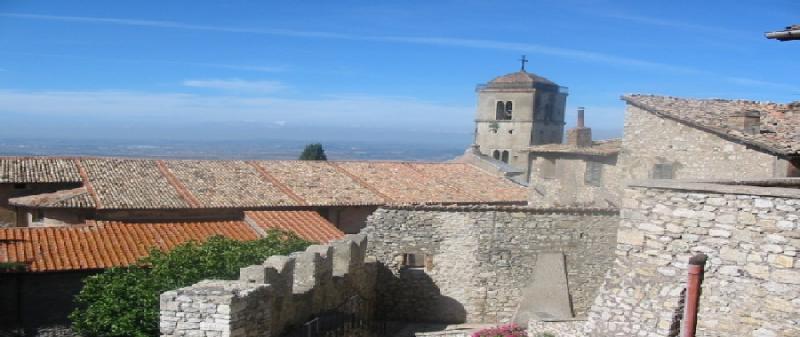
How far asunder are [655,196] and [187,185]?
65.7ft

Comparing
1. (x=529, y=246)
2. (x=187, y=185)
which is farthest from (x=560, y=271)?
(x=187, y=185)

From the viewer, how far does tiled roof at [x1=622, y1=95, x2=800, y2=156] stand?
16.8 metres

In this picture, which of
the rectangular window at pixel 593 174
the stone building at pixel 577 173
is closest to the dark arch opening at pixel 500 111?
the stone building at pixel 577 173

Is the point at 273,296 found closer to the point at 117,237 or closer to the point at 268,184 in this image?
the point at 117,237

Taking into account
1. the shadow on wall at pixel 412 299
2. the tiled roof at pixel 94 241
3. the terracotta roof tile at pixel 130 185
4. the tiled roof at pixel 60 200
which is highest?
the terracotta roof tile at pixel 130 185

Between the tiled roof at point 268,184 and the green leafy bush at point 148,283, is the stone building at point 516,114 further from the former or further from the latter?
the green leafy bush at point 148,283

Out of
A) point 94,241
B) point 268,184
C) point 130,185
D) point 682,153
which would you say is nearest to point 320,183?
point 268,184

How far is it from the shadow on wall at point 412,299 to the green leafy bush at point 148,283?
3276mm

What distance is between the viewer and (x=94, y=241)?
18625 mm

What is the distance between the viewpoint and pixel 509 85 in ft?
163

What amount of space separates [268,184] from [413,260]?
10.5 m

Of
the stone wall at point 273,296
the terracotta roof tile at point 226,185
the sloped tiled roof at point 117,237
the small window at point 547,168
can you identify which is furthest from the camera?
the small window at point 547,168

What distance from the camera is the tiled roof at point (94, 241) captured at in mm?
16906

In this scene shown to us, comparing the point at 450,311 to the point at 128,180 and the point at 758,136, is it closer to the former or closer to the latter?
the point at 758,136
